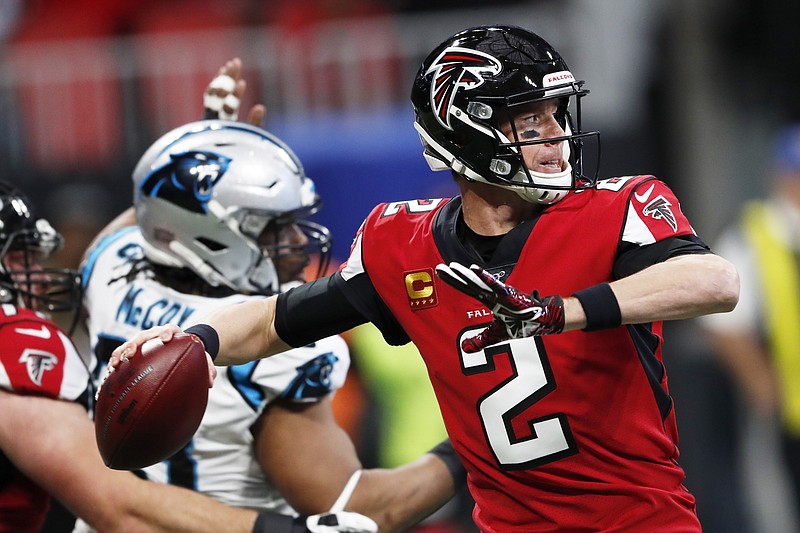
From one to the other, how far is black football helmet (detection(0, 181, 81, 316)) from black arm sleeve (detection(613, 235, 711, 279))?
6.03 feet

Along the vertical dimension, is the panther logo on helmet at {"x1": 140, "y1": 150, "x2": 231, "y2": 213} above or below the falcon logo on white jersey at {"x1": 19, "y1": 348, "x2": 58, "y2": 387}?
above

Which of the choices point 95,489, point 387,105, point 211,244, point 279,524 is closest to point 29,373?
point 95,489

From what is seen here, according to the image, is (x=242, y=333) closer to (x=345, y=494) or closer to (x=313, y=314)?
(x=313, y=314)

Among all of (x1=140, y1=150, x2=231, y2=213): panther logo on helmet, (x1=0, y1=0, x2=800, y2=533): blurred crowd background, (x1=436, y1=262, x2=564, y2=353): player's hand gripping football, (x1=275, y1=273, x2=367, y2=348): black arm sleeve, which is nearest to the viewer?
(x1=436, y1=262, x2=564, y2=353): player's hand gripping football

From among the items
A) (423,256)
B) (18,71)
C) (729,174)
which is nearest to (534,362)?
(423,256)

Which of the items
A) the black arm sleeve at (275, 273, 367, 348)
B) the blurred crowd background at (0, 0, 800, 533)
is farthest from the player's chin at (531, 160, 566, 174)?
the blurred crowd background at (0, 0, 800, 533)

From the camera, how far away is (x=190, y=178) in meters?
3.70

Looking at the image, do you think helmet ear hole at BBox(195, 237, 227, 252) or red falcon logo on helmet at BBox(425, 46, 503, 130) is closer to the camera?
red falcon logo on helmet at BBox(425, 46, 503, 130)

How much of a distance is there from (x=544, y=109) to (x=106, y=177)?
5.70m

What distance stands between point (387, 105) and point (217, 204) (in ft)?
17.4

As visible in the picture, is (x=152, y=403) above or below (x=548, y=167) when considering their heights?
below

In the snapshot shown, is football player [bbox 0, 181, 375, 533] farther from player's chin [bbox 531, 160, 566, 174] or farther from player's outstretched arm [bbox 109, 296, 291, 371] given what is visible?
player's chin [bbox 531, 160, 566, 174]

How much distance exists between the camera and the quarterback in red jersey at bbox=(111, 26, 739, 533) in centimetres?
291

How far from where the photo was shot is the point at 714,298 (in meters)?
2.62
